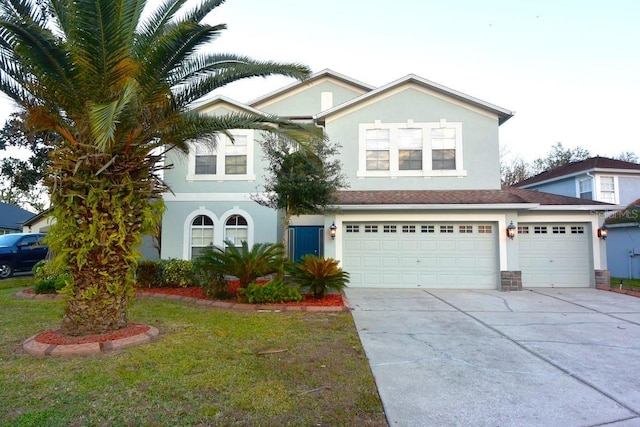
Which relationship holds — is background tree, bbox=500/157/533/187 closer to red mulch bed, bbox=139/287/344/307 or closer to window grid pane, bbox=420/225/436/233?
window grid pane, bbox=420/225/436/233

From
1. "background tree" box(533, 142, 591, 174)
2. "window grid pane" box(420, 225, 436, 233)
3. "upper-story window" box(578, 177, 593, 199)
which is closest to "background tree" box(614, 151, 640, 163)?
"background tree" box(533, 142, 591, 174)

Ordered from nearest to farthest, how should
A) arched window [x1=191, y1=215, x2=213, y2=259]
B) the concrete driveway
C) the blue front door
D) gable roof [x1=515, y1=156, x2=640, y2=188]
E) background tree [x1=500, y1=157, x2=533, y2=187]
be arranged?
the concrete driveway
arched window [x1=191, y1=215, x2=213, y2=259]
the blue front door
gable roof [x1=515, y1=156, x2=640, y2=188]
background tree [x1=500, y1=157, x2=533, y2=187]

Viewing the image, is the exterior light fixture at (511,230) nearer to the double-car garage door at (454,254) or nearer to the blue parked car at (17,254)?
the double-car garage door at (454,254)

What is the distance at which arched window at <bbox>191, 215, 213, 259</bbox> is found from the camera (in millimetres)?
14156

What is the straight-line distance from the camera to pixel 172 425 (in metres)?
3.34

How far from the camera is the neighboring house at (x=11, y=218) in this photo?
2655cm

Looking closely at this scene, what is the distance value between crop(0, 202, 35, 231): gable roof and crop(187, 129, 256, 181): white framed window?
780 inches

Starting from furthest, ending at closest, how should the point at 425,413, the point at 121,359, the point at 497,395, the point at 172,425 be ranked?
the point at 121,359
the point at 497,395
the point at 425,413
the point at 172,425

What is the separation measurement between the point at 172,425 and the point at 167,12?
6.43 meters

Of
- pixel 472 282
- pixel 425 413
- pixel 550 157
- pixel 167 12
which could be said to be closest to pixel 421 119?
pixel 472 282

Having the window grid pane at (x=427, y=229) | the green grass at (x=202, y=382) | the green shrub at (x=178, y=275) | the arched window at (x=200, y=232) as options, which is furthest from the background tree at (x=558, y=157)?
the green grass at (x=202, y=382)

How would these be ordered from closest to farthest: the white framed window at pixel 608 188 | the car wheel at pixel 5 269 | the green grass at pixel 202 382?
the green grass at pixel 202 382 < the car wheel at pixel 5 269 < the white framed window at pixel 608 188

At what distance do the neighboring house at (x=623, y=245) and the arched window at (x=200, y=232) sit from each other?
17028mm

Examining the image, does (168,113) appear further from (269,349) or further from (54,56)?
(269,349)
